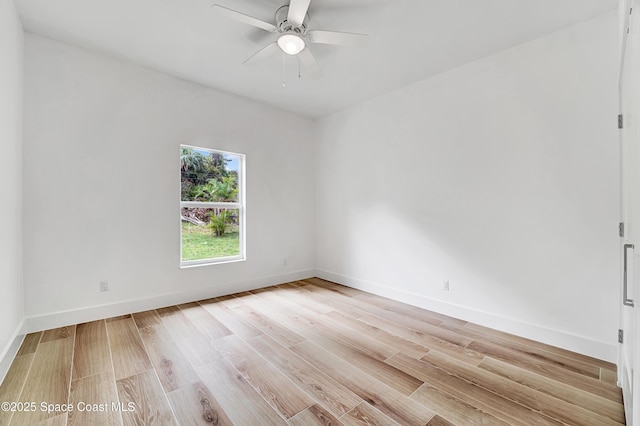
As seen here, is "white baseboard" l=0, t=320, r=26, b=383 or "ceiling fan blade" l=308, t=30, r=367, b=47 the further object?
"ceiling fan blade" l=308, t=30, r=367, b=47

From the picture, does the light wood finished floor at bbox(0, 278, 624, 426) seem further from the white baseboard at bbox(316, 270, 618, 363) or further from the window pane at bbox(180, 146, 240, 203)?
the window pane at bbox(180, 146, 240, 203)

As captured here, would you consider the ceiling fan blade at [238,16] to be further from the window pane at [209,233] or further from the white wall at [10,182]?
the window pane at [209,233]

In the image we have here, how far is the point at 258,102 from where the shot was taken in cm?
416

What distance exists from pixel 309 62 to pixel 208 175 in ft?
6.90

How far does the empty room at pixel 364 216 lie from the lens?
5.99 feet

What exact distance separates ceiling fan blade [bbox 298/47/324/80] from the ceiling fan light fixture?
0.21 feet

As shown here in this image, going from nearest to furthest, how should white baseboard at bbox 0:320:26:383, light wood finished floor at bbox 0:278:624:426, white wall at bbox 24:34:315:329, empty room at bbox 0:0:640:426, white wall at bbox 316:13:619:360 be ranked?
light wood finished floor at bbox 0:278:624:426 < empty room at bbox 0:0:640:426 < white baseboard at bbox 0:320:26:383 < white wall at bbox 316:13:619:360 < white wall at bbox 24:34:315:329

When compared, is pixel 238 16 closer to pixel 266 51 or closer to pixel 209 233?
pixel 266 51

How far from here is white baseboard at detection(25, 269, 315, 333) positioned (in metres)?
2.66

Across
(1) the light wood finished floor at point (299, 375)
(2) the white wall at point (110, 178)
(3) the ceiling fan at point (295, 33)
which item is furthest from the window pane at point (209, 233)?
(3) the ceiling fan at point (295, 33)

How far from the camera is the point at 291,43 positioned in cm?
230

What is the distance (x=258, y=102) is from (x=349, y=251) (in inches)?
103

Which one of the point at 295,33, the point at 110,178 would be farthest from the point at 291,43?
the point at 110,178

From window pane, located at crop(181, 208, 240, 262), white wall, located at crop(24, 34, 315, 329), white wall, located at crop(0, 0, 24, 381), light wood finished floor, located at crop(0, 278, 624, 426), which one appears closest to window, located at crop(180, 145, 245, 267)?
window pane, located at crop(181, 208, 240, 262)
